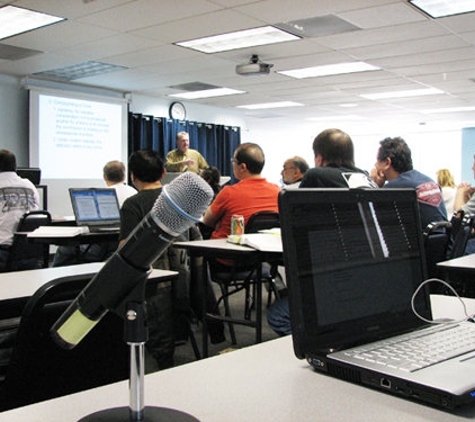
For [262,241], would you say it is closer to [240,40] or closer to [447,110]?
[240,40]

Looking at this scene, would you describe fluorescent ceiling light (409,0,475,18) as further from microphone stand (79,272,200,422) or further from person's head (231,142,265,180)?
microphone stand (79,272,200,422)

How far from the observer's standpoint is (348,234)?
3.46ft

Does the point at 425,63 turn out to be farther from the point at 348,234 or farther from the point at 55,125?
the point at 348,234

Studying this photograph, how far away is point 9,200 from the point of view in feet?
15.6

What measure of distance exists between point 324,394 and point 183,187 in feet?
1.38

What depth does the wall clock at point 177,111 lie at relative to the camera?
32.5ft

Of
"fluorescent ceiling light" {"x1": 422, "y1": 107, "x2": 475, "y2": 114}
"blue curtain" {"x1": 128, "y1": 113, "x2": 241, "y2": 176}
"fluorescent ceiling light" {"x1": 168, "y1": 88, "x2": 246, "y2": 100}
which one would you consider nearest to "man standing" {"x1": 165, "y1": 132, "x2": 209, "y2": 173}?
"fluorescent ceiling light" {"x1": 168, "y1": 88, "x2": 246, "y2": 100}

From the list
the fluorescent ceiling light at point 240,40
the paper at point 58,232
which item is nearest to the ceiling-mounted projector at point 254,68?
the fluorescent ceiling light at point 240,40

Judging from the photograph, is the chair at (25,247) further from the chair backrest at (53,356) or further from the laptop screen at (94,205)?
the chair backrest at (53,356)

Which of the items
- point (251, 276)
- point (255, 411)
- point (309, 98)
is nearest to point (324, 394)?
point (255, 411)

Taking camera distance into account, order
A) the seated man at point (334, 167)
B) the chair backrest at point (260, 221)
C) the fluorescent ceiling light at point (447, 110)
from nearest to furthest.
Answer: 1. the seated man at point (334, 167)
2. the chair backrest at point (260, 221)
3. the fluorescent ceiling light at point (447, 110)

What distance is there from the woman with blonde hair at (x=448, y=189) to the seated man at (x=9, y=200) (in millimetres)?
4371

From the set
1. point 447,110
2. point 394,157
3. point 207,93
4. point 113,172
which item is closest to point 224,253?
point 394,157

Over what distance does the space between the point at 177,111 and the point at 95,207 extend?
5776 millimetres
